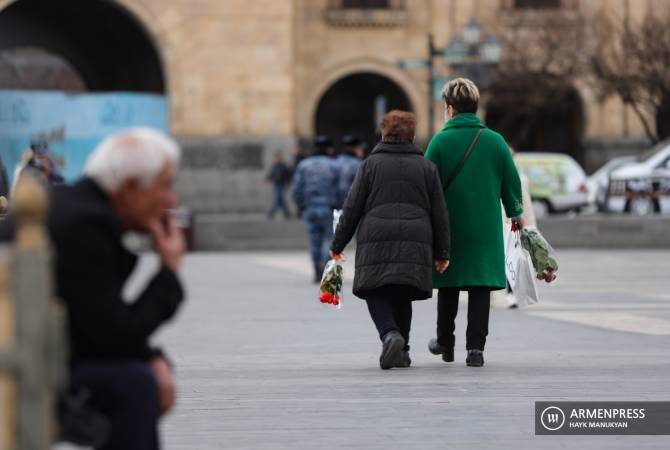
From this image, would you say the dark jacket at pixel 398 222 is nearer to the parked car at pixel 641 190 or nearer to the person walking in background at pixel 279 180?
the parked car at pixel 641 190

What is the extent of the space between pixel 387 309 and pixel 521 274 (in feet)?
4.54

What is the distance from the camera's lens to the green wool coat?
1062 cm

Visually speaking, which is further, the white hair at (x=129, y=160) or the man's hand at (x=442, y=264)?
the man's hand at (x=442, y=264)

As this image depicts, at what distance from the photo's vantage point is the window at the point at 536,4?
151 feet

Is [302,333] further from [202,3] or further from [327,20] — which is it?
[327,20]

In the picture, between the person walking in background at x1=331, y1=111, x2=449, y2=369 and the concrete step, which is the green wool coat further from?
the concrete step

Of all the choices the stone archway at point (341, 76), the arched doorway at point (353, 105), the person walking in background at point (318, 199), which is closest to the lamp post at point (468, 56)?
the person walking in background at point (318, 199)

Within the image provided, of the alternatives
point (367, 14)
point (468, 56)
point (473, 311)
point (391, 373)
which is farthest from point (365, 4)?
point (391, 373)

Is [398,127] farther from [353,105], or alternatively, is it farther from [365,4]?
[353,105]

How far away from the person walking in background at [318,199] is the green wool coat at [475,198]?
9255 mm

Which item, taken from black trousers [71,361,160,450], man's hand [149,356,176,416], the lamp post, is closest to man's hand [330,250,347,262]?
man's hand [149,356,176,416]

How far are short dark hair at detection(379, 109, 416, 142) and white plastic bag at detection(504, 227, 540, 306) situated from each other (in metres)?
1.19

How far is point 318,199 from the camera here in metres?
20.1

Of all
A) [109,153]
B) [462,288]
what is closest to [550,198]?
[462,288]
